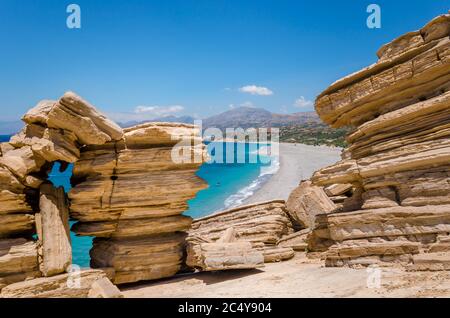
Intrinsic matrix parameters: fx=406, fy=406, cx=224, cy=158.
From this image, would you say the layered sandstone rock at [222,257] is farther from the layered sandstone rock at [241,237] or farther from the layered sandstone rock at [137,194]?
the layered sandstone rock at [137,194]

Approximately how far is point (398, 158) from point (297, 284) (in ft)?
14.1

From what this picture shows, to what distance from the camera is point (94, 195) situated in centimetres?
1105

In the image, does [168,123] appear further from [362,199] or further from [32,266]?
[362,199]

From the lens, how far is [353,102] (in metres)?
12.2

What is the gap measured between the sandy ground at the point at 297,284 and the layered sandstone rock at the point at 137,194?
80 cm

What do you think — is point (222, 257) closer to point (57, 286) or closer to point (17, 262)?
point (57, 286)

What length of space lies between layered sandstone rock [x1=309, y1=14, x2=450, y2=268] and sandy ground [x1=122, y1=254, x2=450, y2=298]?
721 mm

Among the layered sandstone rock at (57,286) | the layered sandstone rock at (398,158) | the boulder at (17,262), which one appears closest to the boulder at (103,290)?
the layered sandstone rock at (57,286)

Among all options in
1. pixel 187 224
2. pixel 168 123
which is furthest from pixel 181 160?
pixel 187 224

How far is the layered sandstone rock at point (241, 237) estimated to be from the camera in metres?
11.5

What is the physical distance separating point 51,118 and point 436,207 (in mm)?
9811

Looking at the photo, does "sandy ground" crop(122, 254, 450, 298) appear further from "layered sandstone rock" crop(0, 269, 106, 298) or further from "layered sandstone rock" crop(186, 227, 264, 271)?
"layered sandstone rock" crop(0, 269, 106, 298)
